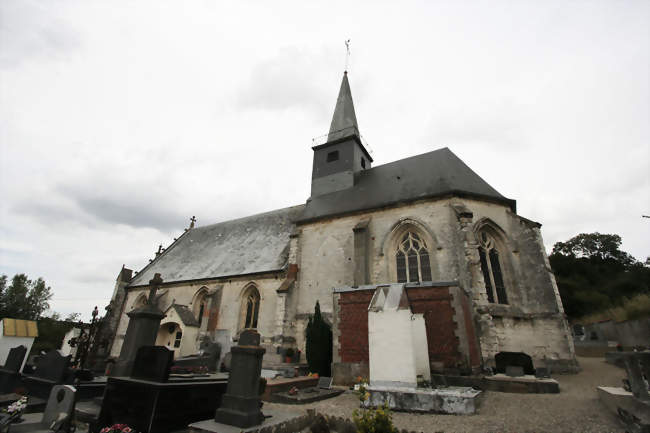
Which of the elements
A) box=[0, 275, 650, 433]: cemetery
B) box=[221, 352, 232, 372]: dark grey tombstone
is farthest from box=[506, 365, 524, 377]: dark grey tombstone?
box=[221, 352, 232, 372]: dark grey tombstone

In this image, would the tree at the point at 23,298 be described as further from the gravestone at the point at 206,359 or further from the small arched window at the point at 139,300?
the gravestone at the point at 206,359

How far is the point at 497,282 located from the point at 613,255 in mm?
38541

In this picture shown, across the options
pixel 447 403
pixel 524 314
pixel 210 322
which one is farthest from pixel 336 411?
pixel 210 322

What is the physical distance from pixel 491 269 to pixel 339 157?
1091 centimetres

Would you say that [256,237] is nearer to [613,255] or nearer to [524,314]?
[524,314]

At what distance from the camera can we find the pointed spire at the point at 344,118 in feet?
67.0

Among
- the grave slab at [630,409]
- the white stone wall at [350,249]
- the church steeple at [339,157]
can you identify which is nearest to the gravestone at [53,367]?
the white stone wall at [350,249]

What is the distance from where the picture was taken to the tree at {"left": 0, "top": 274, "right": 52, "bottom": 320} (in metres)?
32.5

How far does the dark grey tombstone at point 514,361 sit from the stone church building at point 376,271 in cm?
51

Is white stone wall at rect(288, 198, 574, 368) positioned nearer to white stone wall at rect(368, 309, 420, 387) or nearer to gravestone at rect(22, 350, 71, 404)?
white stone wall at rect(368, 309, 420, 387)

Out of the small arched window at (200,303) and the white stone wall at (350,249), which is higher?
the white stone wall at (350,249)

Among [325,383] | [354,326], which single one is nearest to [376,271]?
[354,326]

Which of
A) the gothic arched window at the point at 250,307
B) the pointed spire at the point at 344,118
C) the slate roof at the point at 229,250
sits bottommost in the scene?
the gothic arched window at the point at 250,307

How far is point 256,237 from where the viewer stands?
20.2 metres
